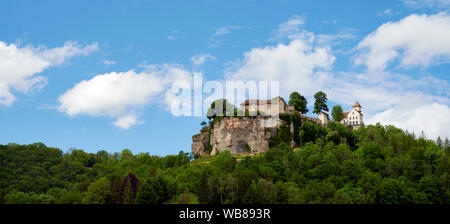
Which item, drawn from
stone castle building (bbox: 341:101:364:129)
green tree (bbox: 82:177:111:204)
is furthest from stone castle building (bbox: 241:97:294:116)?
green tree (bbox: 82:177:111:204)

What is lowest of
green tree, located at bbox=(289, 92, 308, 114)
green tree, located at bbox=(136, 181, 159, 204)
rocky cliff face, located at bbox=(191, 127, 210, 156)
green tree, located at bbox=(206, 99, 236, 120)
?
green tree, located at bbox=(136, 181, 159, 204)

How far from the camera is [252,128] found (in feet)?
315

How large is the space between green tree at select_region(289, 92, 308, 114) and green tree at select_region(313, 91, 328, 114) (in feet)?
10.1

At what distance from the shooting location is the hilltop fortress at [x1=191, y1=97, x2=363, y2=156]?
314ft

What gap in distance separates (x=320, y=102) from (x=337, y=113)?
8263 millimetres

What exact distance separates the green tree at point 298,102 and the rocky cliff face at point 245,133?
961 centimetres

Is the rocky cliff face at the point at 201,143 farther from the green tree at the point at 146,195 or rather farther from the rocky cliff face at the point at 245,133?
the green tree at the point at 146,195

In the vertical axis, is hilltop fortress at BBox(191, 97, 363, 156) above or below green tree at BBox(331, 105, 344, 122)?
below

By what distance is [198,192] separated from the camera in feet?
231

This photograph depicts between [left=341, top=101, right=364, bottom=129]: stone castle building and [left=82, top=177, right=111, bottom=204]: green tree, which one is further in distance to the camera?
[left=341, top=101, right=364, bottom=129]: stone castle building

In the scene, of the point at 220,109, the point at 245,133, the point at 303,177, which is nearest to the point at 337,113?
the point at 245,133

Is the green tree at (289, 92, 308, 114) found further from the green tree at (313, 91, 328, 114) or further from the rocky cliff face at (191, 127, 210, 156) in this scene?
the rocky cliff face at (191, 127, 210, 156)

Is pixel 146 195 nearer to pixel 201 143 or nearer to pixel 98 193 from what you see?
pixel 98 193
